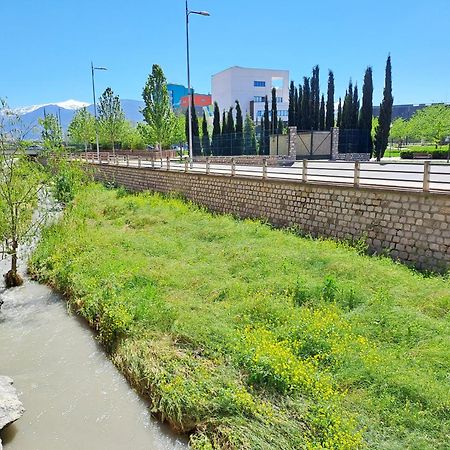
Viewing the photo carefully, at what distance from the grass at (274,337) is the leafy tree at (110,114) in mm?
37143

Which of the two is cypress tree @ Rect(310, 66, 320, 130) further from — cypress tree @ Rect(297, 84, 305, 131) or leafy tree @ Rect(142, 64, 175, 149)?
leafy tree @ Rect(142, 64, 175, 149)

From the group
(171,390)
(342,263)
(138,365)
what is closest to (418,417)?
(171,390)

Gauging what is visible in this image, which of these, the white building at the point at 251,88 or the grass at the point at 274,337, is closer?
the grass at the point at 274,337

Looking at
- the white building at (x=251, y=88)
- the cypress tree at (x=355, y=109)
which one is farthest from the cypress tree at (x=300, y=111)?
the white building at (x=251, y=88)

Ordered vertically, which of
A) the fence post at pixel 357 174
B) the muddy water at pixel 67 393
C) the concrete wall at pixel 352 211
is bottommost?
the muddy water at pixel 67 393

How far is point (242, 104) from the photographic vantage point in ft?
259

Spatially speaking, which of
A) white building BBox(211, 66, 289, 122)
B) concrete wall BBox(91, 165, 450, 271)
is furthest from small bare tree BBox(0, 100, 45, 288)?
white building BBox(211, 66, 289, 122)

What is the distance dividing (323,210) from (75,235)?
844 cm

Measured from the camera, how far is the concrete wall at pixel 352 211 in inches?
379

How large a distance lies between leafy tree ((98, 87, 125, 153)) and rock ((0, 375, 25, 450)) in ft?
138

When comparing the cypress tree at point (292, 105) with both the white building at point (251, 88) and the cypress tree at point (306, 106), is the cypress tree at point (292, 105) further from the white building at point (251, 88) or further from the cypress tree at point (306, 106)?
the white building at point (251, 88)

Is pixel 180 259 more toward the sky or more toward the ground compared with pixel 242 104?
more toward the ground

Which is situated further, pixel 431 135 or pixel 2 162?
pixel 431 135

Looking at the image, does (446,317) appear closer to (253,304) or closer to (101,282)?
(253,304)
